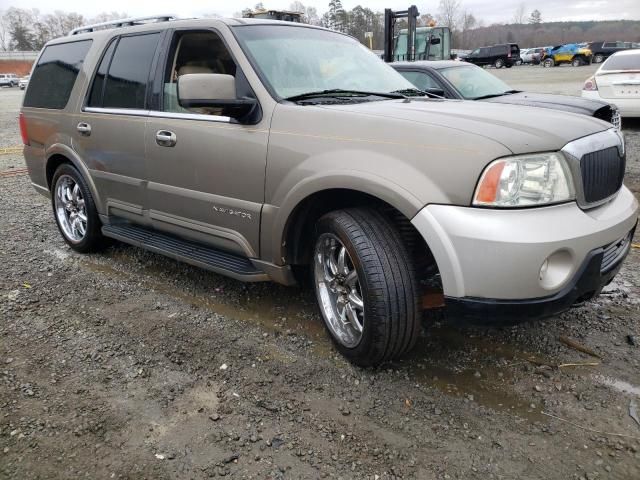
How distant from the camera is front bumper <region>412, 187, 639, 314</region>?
89.2 inches

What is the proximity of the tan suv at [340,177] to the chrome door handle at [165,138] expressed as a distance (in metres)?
0.01

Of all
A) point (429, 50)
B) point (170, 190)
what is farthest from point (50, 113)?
point (429, 50)

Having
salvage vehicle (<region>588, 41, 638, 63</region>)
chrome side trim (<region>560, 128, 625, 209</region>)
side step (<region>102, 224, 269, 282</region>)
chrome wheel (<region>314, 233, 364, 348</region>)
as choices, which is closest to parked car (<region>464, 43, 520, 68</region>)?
salvage vehicle (<region>588, 41, 638, 63</region>)

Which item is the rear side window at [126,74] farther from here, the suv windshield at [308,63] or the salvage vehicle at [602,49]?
the salvage vehicle at [602,49]

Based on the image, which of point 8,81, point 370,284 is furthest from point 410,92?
point 8,81

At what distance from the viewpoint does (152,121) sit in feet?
12.2

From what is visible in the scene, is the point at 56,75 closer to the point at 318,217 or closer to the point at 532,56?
the point at 318,217

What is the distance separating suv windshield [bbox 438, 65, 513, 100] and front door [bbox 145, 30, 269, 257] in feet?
15.3

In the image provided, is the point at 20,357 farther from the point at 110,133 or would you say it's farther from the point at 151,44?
the point at 151,44

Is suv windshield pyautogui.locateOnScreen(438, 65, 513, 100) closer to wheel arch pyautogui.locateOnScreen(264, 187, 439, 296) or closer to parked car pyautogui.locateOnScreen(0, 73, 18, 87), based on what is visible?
wheel arch pyautogui.locateOnScreen(264, 187, 439, 296)

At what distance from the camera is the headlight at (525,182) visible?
7.59 ft

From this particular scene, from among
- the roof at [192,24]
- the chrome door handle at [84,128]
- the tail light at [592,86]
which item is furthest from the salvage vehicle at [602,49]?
the chrome door handle at [84,128]

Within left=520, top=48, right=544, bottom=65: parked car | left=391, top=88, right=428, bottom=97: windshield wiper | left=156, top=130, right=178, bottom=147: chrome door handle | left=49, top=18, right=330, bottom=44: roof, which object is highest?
left=520, top=48, right=544, bottom=65: parked car

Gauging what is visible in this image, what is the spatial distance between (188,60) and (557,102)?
5521 mm
